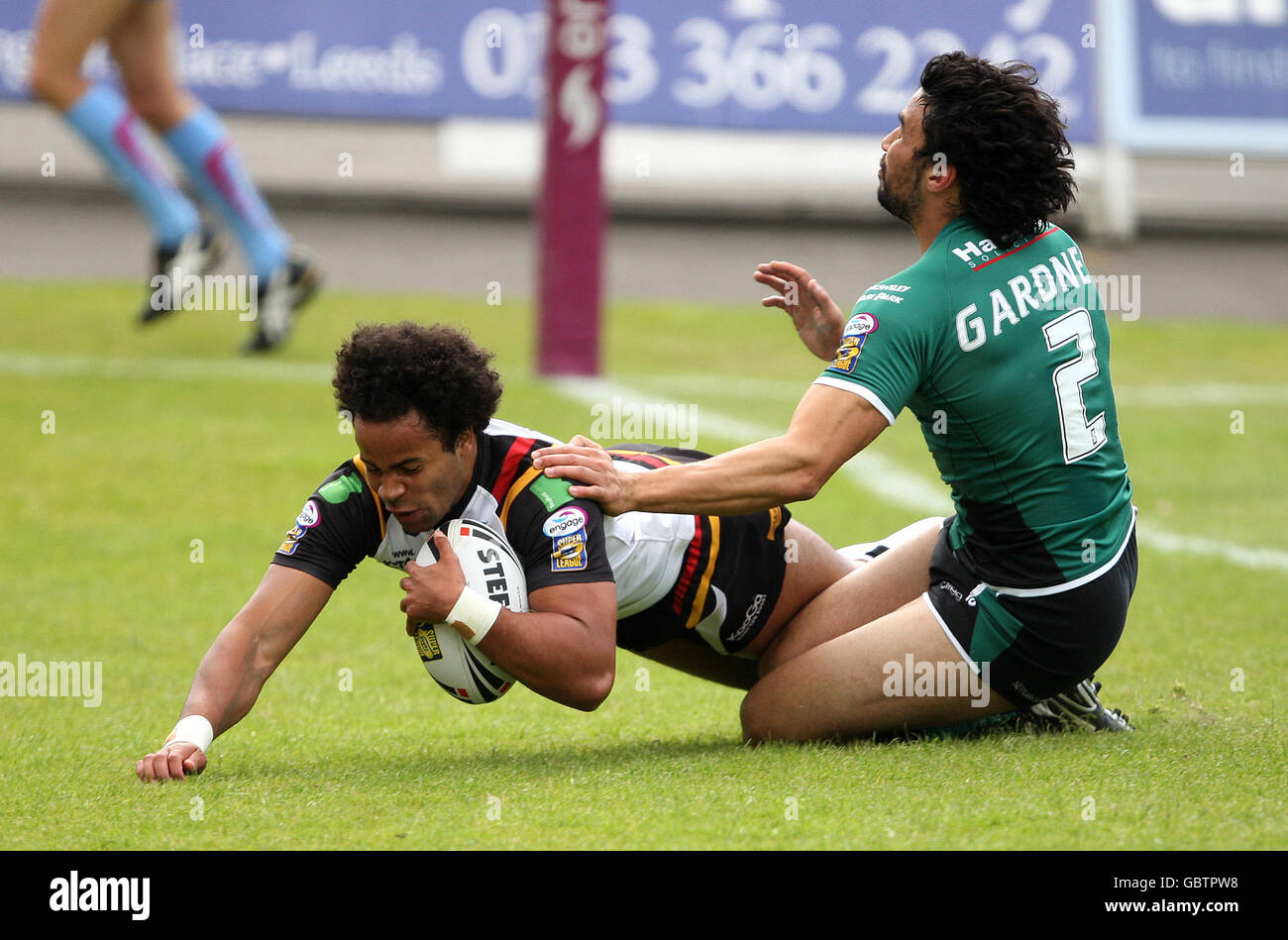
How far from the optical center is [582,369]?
1179 cm

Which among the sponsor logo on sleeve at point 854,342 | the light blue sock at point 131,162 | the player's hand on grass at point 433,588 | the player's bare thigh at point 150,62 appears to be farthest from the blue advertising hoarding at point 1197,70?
the player's hand on grass at point 433,588

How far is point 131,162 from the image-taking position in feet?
34.1

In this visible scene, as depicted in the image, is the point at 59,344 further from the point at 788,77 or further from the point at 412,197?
the point at 788,77

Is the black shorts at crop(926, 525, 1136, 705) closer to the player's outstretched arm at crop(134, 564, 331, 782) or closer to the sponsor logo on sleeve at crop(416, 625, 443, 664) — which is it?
the sponsor logo on sleeve at crop(416, 625, 443, 664)

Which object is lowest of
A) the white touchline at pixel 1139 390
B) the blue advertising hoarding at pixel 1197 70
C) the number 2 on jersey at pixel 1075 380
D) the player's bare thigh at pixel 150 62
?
the number 2 on jersey at pixel 1075 380

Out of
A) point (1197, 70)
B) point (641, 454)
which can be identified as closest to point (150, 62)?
point (641, 454)

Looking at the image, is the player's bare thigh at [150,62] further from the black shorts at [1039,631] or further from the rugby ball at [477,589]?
the black shorts at [1039,631]

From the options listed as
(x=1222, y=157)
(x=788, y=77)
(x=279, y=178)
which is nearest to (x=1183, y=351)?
(x=1222, y=157)

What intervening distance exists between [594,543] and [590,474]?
17 cm

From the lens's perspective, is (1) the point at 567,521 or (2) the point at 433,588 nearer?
(2) the point at 433,588

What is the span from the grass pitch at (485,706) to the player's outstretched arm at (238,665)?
77mm

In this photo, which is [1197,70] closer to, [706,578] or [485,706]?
[485,706]

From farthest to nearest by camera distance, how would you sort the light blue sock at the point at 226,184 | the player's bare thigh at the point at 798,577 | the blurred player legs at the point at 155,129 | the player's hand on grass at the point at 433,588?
1. the light blue sock at the point at 226,184
2. the blurred player legs at the point at 155,129
3. the player's bare thigh at the point at 798,577
4. the player's hand on grass at the point at 433,588

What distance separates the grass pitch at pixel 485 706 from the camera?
11.7 ft
